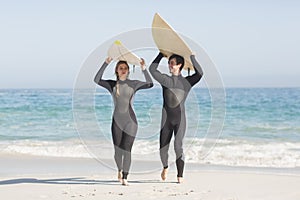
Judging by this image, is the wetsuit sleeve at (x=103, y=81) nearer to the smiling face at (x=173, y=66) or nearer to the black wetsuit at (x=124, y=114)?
the black wetsuit at (x=124, y=114)

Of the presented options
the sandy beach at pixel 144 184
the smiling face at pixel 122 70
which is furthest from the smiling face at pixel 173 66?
the sandy beach at pixel 144 184

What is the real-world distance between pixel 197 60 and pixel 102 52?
1271mm

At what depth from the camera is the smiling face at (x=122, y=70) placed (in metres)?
7.82

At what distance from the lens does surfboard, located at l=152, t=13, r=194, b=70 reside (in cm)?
766

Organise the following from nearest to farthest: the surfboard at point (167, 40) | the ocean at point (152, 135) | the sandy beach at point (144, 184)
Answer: the sandy beach at point (144, 184)
the surfboard at point (167, 40)
the ocean at point (152, 135)

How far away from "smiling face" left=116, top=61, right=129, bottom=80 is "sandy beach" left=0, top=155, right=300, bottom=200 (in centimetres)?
147

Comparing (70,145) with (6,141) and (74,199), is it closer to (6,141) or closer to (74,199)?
(6,141)

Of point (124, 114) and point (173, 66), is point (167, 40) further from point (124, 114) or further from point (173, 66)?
point (124, 114)

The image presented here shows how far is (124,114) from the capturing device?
777cm

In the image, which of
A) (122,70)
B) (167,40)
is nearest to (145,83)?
(122,70)

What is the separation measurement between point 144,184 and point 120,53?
182cm

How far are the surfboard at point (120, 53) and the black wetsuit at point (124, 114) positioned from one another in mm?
163

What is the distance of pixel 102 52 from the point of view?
309 inches

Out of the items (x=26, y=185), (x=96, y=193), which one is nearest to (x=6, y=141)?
(x=26, y=185)
